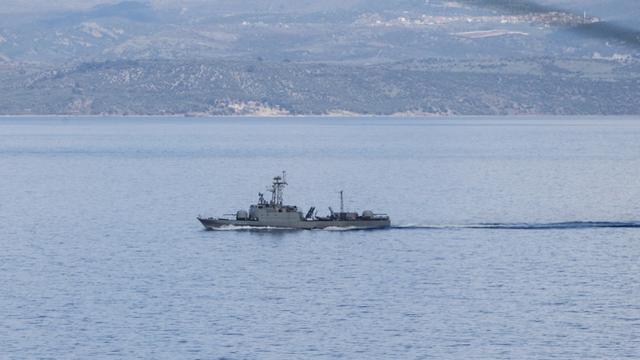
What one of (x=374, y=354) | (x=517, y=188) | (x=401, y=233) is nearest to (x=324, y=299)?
(x=374, y=354)

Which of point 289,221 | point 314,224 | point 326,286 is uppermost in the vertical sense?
point 289,221

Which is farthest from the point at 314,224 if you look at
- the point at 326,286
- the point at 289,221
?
the point at 326,286

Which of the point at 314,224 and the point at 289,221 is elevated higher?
the point at 289,221

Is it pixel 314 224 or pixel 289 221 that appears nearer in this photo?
pixel 289 221

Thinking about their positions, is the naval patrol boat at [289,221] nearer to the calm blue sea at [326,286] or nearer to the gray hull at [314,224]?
the gray hull at [314,224]

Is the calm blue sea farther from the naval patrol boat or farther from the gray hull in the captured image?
the naval patrol boat

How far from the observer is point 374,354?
258ft

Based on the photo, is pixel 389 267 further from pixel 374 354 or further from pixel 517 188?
pixel 517 188


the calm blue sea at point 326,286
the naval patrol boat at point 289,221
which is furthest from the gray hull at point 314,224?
the calm blue sea at point 326,286

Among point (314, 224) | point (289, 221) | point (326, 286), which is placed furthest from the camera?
point (314, 224)

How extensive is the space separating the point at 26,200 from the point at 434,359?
10881 centimetres

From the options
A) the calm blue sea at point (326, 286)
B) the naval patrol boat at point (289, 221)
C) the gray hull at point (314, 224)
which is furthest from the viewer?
the naval patrol boat at point (289, 221)

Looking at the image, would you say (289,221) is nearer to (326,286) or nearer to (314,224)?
(314,224)

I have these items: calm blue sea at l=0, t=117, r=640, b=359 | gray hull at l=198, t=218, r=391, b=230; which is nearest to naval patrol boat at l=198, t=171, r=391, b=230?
gray hull at l=198, t=218, r=391, b=230
